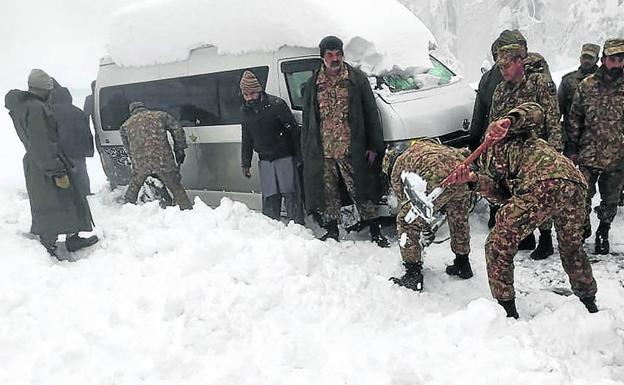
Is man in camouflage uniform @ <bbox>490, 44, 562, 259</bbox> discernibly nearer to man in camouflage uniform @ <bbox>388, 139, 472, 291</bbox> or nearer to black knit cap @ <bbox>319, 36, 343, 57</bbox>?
man in camouflage uniform @ <bbox>388, 139, 472, 291</bbox>

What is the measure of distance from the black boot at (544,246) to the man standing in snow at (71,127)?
18.0ft

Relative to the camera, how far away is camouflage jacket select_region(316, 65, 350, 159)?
512 centimetres

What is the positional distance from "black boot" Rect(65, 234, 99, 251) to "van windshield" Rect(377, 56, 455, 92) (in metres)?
3.17

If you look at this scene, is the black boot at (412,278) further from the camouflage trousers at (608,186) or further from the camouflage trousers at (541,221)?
the camouflage trousers at (608,186)

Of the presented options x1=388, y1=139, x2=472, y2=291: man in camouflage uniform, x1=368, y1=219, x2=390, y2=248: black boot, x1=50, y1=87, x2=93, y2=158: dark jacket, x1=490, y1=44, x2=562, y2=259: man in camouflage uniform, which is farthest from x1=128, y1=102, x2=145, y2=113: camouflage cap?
x1=490, y1=44, x2=562, y2=259: man in camouflage uniform

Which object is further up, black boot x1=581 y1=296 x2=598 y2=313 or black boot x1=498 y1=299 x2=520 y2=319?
black boot x1=498 y1=299 x2=520 y2=319

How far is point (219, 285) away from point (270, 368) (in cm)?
97

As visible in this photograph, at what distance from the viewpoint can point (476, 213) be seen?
6.05 m

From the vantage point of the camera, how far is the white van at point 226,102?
5.38 metres

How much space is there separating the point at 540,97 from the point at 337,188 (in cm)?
198

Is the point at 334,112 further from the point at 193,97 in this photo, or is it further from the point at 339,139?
the point at 193,97

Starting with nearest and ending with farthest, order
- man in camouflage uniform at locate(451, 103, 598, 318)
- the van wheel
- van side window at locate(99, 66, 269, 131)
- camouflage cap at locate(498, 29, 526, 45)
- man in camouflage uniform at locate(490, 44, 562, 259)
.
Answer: man in camouflage uniform at locate(451, 103, 598, 318) < man in camouflage uniform at locate(490, 44, 562, 259) < camouflage cap at locate(498, 29, 526, 45) < van side window at locate(99, 66, 269, 131) < the van wheel

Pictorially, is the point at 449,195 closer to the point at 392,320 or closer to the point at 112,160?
the point at 392,320

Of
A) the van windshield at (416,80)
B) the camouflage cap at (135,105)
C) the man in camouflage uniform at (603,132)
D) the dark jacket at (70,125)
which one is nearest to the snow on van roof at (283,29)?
the van windshield at (416,80)
